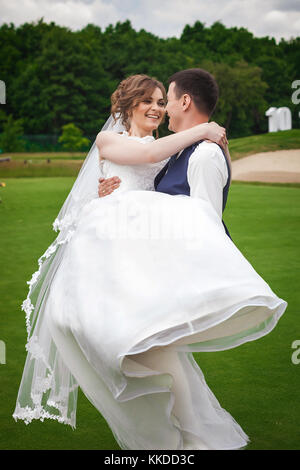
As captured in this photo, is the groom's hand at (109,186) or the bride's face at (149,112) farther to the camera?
the bride's face at (149,112)

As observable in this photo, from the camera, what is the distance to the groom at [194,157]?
3084 mm

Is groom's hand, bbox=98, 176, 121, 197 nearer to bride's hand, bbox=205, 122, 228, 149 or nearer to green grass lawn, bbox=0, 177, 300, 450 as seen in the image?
bride's hand, bbox=205, 122, 228, 149

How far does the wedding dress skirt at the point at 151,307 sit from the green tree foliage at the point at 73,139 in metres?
43.5

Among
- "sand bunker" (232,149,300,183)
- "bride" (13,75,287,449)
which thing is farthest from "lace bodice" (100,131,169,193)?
"sand bunker" (232,149,300,183)

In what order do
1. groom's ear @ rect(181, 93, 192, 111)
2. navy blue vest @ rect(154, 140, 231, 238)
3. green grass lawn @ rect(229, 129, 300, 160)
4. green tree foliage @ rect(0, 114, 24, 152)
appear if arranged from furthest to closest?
green tree foliage @ rect(0, 114, 24, 152) → green grass lawn @ rect(229, 129, 300, 160) → groom's ear @ rect(181, 93, 192, 111) → navy blue vest @ rect(154, 140, 231, 238)

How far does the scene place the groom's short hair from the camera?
329 centimetres

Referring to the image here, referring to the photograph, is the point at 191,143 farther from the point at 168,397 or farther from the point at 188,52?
the point at 188,52

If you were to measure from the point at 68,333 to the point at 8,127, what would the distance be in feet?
145

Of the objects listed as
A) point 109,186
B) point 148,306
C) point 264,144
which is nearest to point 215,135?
point 109,186

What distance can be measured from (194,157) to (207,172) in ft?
0.35

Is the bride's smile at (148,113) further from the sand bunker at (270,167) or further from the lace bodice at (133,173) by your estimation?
the sand bunker at (270,167)

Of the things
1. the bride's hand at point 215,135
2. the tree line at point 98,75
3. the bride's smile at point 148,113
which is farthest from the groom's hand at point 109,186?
the tree line at point 98,75

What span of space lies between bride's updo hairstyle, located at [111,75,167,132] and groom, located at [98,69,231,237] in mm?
311

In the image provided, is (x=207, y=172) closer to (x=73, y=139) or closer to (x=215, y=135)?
(x=215, y=135)
